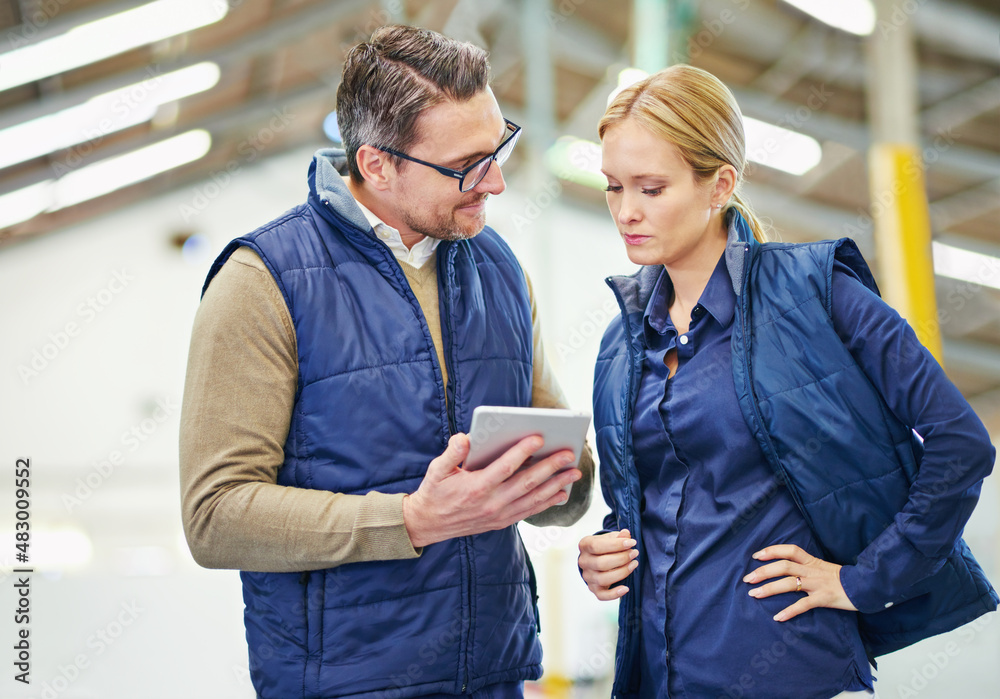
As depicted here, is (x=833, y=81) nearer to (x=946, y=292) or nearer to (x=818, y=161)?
(x=818, y=161)

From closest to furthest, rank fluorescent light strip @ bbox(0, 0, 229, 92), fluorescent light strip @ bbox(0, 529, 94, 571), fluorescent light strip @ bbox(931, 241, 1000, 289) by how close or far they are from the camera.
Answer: fluorescent light strip @ bbox(931, 241, 1000, 289) < fluorescent light strip @ bbox(0, 0, 229, 92) < fluorescent light strip @ bbox(0, 529, 94, 571)

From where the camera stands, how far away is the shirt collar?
133 centimetres

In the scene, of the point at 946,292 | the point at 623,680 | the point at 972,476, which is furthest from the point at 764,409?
the point at 946,292

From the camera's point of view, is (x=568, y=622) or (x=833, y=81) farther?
(x=568, y=622)

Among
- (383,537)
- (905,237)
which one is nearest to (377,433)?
(383,537)

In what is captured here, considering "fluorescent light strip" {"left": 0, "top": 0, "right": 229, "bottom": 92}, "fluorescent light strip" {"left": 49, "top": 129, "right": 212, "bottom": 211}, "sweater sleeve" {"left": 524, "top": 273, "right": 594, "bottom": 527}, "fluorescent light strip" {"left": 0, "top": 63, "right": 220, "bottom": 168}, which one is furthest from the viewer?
"fluorescent light strip" {"left": 49, "top": 129, "right": 212, "bottom": 211}

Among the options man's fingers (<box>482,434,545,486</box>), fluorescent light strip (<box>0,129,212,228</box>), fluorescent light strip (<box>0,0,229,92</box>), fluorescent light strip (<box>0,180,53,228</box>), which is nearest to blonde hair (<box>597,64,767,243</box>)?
man's fingers (<box>482,434,545,486</box>)

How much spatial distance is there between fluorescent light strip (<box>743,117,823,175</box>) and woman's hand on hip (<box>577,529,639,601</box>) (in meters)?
1.91

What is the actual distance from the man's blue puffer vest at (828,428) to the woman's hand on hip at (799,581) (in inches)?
1.8

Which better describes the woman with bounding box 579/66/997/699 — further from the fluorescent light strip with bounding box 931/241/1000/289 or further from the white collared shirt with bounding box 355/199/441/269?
the fluorescent light strip with bounding box 931/241/1000/289

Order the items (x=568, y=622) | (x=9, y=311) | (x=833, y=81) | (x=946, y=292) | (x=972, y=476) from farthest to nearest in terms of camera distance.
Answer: (x=9, y=311), (x=568, y=622), (x=833, y=81), (x=946, y=292), (x=972, y=476)

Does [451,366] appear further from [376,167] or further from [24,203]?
[24,203]

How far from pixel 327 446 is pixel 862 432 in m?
Answer: 0.80

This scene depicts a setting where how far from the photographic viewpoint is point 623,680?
1.36 m
